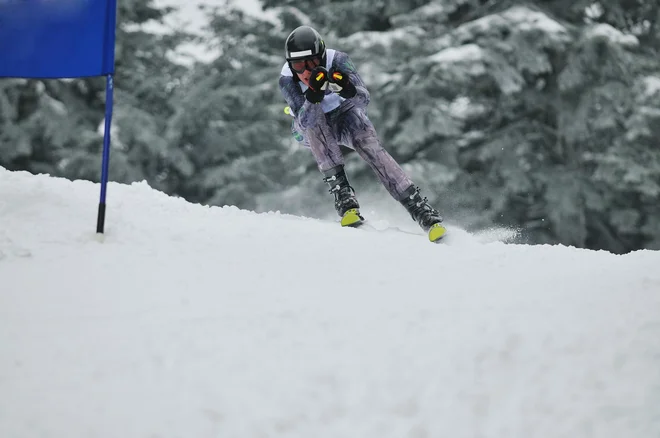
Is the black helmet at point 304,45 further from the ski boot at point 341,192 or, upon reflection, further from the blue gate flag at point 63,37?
the blue gate flag at point 63,37

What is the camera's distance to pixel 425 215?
5402mm

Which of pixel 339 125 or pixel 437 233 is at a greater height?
pixel 339 125

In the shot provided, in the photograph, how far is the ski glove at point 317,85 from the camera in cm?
524

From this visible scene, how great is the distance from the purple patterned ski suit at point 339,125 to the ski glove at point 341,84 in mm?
137

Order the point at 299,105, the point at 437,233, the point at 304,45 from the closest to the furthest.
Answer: the point at 437,233
the point at 304,45
the point at 299,105

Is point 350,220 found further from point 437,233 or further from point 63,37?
point 63,37

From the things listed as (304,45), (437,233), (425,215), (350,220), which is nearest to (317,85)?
(304,45)

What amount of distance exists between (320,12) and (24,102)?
739cm

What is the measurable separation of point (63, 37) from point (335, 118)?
6.83 ft

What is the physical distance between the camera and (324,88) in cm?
531

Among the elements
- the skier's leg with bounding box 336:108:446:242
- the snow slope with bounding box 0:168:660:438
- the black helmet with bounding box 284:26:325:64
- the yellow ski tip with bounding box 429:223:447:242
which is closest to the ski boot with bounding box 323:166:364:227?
the skier's leg with bounding box 336:108:446:242

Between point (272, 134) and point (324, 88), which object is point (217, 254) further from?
point (272, 134)

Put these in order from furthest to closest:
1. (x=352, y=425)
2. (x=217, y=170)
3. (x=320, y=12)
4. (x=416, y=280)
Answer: (x=217, y=170)
(x=320, y=12)
(x=416, y=280)
(x=352, y=425)

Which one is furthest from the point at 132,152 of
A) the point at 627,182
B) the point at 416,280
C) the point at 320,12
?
the point at 416,280
